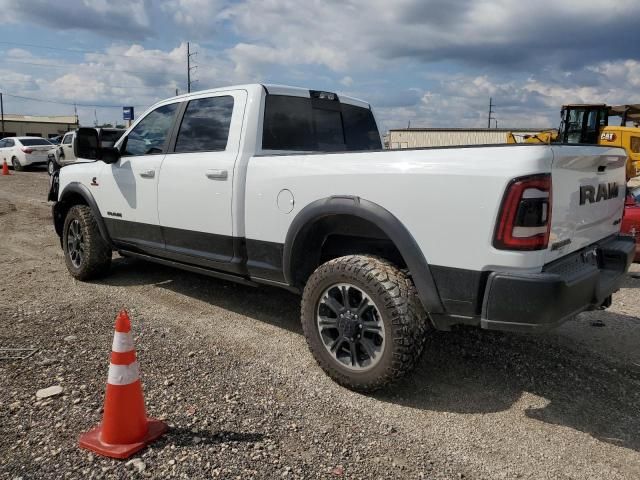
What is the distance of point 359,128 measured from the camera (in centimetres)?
516

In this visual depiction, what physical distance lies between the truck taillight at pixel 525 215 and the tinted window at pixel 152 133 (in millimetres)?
3257

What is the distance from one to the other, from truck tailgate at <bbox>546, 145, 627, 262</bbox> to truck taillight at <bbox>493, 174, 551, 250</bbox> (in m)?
0.10

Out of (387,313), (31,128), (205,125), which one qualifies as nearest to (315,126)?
(205,125)

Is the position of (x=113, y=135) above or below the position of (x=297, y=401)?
above

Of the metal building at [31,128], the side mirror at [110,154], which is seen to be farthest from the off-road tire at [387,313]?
the metal building at [31,128]

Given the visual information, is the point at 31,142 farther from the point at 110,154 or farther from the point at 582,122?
the point at 582,122

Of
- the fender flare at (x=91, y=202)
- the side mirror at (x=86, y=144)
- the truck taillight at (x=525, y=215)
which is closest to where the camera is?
the truck taillight at (x=525, y=215)

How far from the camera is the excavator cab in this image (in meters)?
17.8

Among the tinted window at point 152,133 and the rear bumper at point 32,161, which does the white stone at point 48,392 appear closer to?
the tinted window at point 152,133

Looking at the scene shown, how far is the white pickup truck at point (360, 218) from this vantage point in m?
2.69

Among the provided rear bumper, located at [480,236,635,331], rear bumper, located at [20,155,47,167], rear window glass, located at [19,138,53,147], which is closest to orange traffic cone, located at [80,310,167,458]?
rear bumper, located at [480,236,635,331]

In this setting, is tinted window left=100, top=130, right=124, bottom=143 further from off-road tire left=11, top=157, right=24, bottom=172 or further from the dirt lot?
the dirt lot

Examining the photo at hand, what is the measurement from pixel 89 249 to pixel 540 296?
4.65m

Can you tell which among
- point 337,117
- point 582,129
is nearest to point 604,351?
point 337,117
